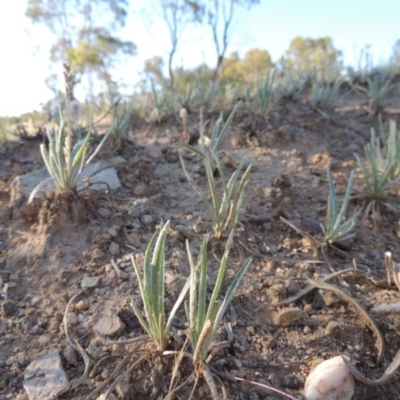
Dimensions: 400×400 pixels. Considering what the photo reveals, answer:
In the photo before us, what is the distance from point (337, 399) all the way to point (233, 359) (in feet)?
0.79

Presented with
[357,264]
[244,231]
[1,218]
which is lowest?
[357,264]

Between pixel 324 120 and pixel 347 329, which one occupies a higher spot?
pixel 324 120

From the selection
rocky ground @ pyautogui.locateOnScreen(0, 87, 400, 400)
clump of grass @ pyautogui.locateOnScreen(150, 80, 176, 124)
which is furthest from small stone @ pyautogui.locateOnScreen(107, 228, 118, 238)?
clump of grass @ pyautogui.locateOnScreen(150, 80, 176, 124)

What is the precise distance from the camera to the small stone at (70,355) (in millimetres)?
913

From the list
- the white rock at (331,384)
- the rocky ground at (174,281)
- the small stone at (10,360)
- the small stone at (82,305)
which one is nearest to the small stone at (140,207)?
the rocky ground at (174,281)

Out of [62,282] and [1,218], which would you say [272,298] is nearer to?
[62,282]

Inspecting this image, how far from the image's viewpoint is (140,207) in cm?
153

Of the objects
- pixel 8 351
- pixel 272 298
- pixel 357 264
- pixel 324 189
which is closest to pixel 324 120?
pixel 324 189

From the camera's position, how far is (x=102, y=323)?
1007 millimetres

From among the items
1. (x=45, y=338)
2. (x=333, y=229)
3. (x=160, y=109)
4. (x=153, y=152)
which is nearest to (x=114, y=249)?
(x=45, y=338)

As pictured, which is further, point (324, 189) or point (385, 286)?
point (324, 189)

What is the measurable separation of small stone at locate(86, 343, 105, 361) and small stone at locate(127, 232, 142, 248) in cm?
45

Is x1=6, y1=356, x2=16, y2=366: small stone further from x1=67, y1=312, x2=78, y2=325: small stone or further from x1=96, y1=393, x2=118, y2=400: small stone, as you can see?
x1=96, y1=393, x2=118, y2=400: small stone

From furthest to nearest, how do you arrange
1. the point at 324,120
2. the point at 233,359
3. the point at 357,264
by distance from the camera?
the point at 324,120
the point at 357,264
the point at 233,359
